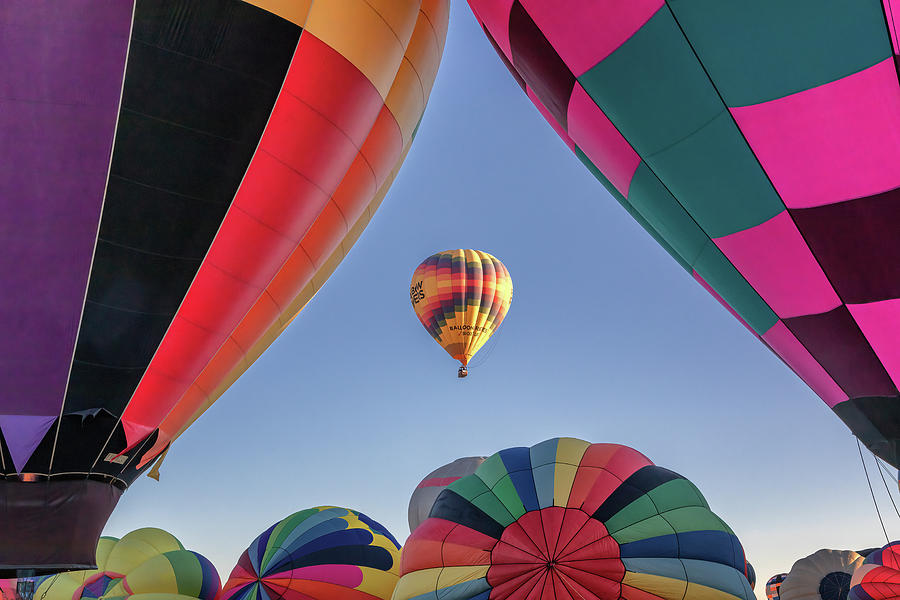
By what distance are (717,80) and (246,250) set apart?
131 inches

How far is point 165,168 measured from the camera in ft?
14.9

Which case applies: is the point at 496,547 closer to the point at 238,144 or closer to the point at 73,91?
the point at 238,144

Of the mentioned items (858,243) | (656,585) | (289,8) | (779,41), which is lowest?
(656,585)

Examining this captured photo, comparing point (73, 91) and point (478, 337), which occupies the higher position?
point (478, 337)

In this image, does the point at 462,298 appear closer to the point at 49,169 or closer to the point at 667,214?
the point at 667,214

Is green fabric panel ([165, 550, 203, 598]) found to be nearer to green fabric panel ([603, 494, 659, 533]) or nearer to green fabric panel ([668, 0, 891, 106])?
green fabric panel ([603, 494, 659, 533])

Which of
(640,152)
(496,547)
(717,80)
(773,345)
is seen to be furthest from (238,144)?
(773,345)

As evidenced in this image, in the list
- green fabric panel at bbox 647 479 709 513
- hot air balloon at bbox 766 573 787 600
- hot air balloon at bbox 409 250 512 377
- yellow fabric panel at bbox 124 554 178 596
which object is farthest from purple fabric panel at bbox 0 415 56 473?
hot air balloon at bbox 766 573 787 600

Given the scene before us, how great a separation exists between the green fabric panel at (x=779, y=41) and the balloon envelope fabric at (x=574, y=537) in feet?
10.3

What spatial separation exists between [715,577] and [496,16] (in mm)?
4255

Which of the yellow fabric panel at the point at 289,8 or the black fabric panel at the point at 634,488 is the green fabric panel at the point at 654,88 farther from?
the black fabric panel at the point at 634,488

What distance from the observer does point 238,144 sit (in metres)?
4.71

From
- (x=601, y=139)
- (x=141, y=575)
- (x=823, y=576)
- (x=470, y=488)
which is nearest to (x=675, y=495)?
(x=470, y=488)

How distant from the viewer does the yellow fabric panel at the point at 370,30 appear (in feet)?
15.6
